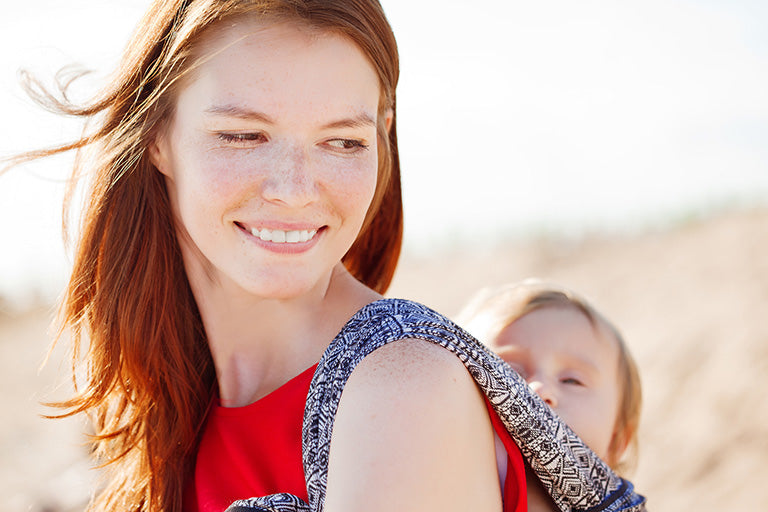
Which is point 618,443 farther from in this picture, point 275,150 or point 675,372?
point 675,372

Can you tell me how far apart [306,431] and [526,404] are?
428 millimetres

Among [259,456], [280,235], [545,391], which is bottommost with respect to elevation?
[259,456]

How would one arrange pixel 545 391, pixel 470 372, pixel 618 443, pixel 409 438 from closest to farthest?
pixel 409 438 → pixel 470 372 → pixel 545 391 → pixel 618 443

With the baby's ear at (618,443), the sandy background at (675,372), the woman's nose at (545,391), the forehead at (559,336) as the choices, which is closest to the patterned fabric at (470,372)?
the woman's nose at (545,391)

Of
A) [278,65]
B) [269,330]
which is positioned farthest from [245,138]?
[269,330]

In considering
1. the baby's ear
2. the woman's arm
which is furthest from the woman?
the baby's ear

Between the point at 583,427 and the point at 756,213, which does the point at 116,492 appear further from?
the point at 756,213

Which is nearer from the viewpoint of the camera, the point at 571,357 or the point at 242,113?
the point at 242,113

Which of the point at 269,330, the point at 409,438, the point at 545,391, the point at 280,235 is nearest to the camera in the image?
the point at 409,438

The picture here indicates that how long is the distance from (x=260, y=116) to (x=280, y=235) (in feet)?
0.89

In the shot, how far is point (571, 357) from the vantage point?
2402mm

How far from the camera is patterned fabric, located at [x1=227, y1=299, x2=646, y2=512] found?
1.49 meters

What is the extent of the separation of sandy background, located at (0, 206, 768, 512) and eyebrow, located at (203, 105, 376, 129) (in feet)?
3.62

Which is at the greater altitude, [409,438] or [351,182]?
[351,182]
